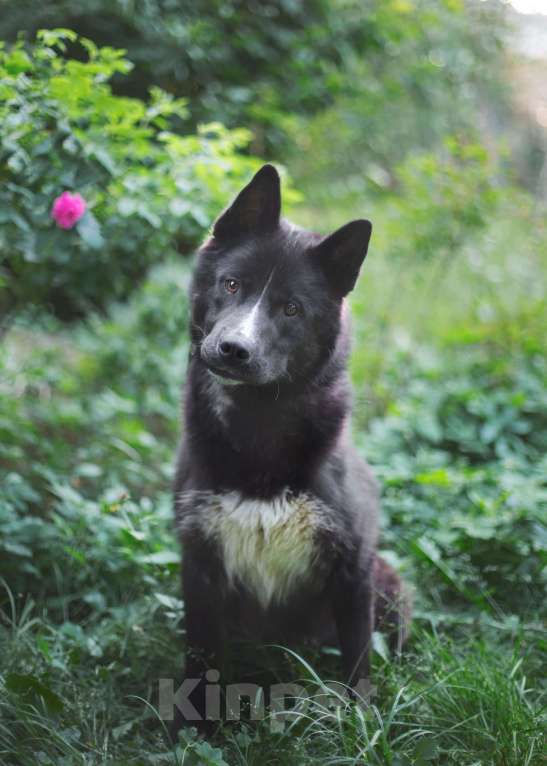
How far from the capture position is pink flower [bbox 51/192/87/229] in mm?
2977

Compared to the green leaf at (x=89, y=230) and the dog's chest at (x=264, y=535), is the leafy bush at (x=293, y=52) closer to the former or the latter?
the green leaf at (x=89, y=230)

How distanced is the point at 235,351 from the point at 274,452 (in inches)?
18.6

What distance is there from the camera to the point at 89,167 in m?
3.04

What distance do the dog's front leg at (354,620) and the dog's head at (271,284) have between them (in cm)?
75

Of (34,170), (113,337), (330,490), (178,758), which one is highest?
(34,170)

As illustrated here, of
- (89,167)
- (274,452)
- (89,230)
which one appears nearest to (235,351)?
(274,452)

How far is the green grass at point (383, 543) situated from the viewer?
2.35 m

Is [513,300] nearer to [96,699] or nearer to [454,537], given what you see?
[454,537]

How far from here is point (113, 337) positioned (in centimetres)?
558

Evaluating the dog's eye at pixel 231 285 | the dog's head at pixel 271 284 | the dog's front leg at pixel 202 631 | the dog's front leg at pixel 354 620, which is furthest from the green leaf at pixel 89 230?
the dog's front leg at pixel 354 620

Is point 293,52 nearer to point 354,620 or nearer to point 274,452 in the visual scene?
point 274,452

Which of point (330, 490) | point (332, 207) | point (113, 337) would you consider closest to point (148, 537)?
point (330, 490)

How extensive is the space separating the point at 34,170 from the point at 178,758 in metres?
2.26

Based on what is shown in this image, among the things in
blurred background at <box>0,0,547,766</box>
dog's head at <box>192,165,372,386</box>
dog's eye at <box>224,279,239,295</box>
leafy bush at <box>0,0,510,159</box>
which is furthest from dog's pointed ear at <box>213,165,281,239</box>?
leafy bush at <box>0,0,510,159</box>
